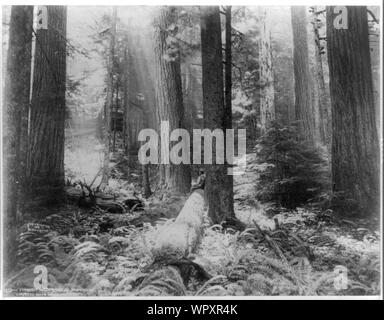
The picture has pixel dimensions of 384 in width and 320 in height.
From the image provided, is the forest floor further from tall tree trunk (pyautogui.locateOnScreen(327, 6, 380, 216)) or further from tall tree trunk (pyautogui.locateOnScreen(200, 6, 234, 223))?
tall tree trunk (pyautogui.locateOnScreen(327, 6, 380, 216))

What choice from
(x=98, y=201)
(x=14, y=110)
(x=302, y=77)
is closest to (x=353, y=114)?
(x=302, y=77)

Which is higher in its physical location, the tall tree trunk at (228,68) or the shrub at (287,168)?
the tall tree trunk at (228,68)

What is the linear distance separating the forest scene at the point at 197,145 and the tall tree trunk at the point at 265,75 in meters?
0.02

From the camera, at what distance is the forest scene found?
3975 mm

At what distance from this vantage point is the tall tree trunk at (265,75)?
4262mm

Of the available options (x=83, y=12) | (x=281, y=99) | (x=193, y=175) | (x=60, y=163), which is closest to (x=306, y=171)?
(x=281, y=99)

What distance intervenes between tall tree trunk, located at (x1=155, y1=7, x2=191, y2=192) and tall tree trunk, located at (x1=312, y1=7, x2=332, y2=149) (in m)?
1.90

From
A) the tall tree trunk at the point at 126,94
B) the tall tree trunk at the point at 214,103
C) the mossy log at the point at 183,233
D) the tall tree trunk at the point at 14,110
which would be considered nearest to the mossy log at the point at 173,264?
the mossy log at the point at 183,233

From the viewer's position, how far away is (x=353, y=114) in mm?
4285

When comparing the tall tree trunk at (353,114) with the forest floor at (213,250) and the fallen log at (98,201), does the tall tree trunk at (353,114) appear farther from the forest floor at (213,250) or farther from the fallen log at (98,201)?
the fallen log at (98,201)

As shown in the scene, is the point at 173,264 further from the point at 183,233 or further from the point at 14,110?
the point at 14,110

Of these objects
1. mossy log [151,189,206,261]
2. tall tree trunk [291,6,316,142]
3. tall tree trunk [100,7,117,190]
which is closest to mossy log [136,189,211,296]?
mossy log [151,189,206,261]

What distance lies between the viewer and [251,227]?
418 centimetres

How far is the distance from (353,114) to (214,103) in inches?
75.0
